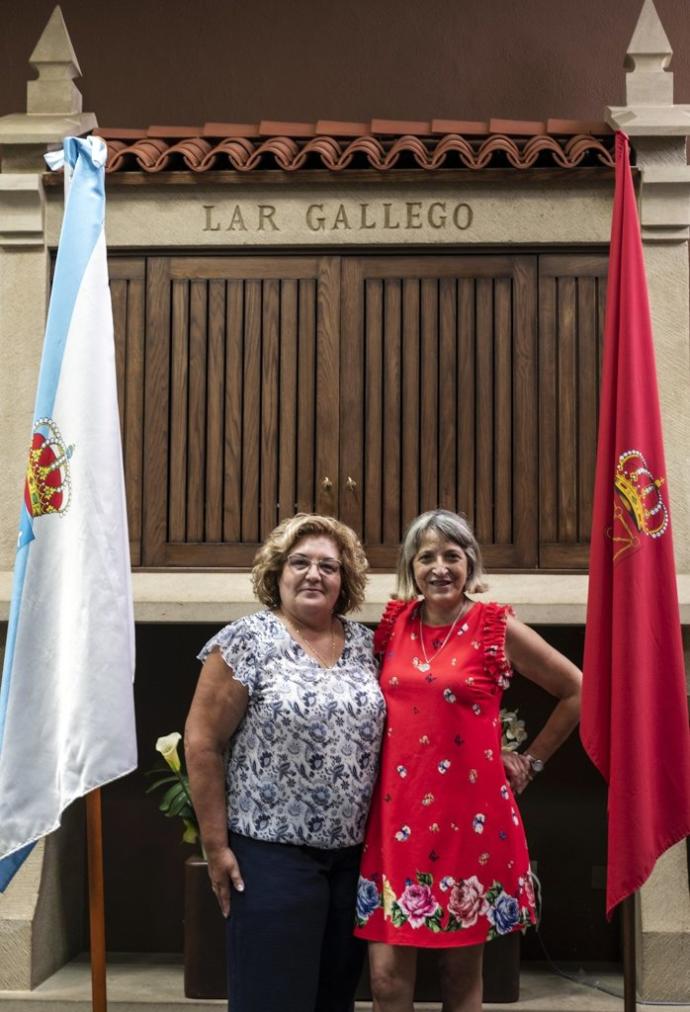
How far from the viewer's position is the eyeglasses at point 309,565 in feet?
10.5

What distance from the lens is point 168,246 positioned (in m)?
4.77

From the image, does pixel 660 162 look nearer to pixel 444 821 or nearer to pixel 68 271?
pixel 68 271

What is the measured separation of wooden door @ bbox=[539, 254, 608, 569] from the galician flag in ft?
6.24

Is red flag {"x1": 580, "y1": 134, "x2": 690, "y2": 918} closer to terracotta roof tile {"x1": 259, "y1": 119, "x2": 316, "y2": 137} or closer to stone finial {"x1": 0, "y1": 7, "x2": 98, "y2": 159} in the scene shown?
terracotta roof tile {"x1": 259, "y1": 119, "x2": 316, "y2": 137}

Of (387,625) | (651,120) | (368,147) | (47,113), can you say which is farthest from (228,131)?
(387,625)

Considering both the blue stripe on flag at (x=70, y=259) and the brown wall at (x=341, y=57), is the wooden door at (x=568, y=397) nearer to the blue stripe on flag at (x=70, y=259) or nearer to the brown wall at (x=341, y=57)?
the brown wall at (x=341, y=57)

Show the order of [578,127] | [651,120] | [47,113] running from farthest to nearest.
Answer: [47,113] → [578,127] → [651,120]

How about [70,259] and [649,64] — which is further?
[649,64]

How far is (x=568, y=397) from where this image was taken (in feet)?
15.3

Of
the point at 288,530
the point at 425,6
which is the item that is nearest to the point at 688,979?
the point at 288,530

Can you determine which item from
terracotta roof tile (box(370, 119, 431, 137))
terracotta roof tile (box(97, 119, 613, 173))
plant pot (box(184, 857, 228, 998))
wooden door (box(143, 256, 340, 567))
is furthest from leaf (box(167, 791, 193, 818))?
terracotta roof tile (box(370, 119, 431, 137))

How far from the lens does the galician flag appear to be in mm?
3141

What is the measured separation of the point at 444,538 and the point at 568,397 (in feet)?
5.24

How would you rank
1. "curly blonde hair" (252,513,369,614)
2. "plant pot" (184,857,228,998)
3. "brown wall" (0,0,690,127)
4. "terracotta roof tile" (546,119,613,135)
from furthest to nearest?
1. "brown wall" (0,0,690,127)
2. "terracotta roof tile" (546,119,613,135)
3. "plant pot" (184,857,228,998)
4. "curly blonde hair" (252,513,369,614)
